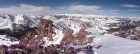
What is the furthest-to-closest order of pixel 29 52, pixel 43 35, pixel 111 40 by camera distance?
1. pixel 43 35
2. pixel 111 40
3. pixel 29 52

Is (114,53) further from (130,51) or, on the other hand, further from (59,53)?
(59,53)

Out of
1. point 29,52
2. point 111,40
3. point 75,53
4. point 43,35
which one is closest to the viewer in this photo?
point 75,53

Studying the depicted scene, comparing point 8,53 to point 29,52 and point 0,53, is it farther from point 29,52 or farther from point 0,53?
point 29,52

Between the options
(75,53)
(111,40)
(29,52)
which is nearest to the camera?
(75,53)

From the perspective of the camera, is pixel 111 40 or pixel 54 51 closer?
pixel 54 51

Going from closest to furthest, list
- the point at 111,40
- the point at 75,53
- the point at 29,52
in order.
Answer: the point at 75,53, the point at 29,52, the point at 111,40

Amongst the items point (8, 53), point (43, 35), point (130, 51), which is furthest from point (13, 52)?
point (43, 35)

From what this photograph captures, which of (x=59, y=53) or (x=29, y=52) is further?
(x=29, y=52)

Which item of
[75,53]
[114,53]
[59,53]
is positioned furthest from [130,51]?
[59,53]
